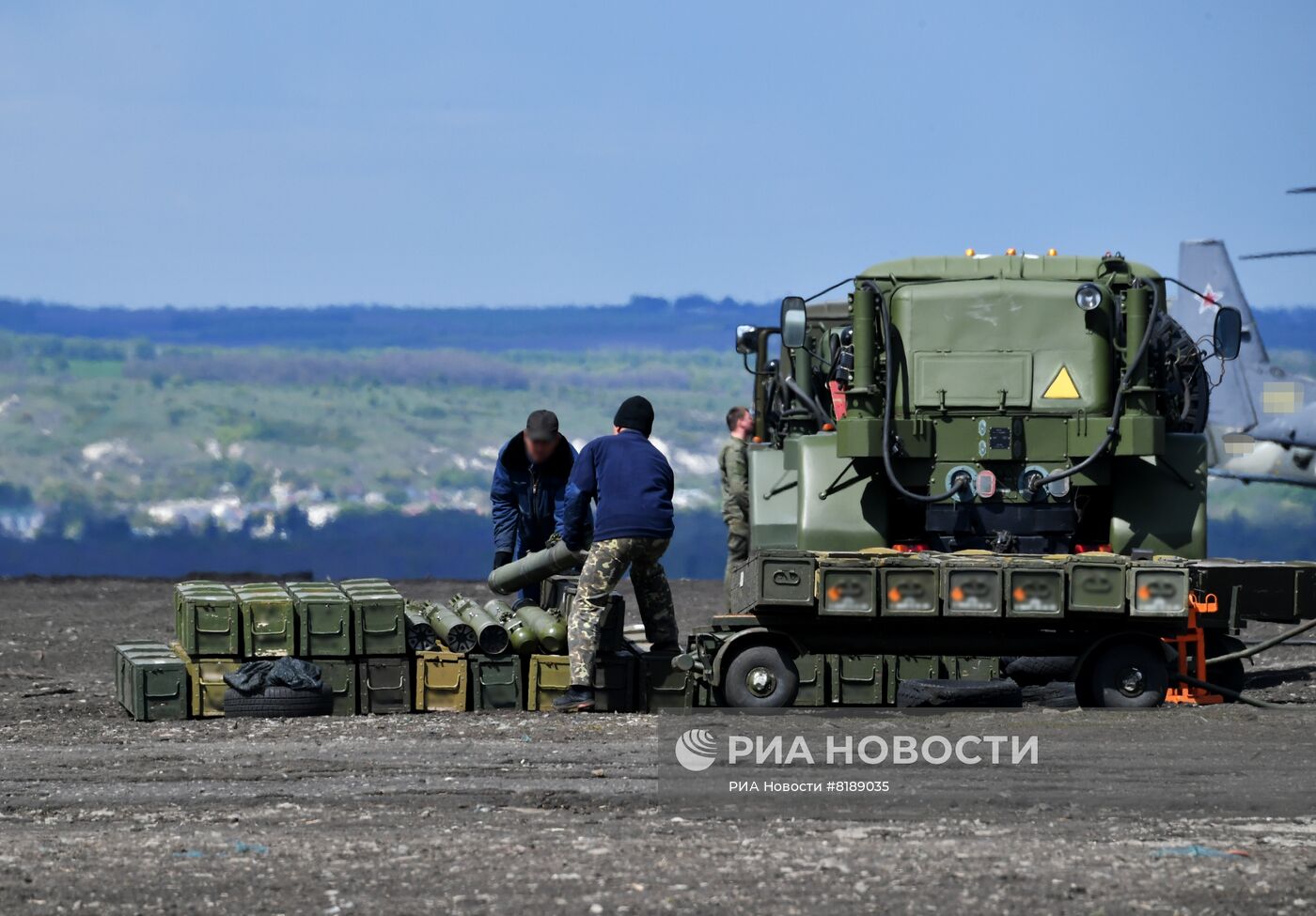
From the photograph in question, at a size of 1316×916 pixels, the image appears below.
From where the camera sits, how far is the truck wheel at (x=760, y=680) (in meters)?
12.7

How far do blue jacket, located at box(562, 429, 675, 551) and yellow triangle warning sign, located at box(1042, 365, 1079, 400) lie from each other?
2.85m

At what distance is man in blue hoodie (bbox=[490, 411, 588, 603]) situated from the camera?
14.5 metres

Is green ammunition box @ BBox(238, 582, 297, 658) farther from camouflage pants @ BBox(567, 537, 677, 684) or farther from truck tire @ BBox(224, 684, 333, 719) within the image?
camouflage pants @ BBox(567, 537, 677, 684)

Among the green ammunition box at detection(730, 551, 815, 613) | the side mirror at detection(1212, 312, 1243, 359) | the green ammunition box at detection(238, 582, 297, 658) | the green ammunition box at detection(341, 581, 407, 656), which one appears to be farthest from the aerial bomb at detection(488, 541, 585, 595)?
the side mirror at detection(1212, 312, 1243, 359)

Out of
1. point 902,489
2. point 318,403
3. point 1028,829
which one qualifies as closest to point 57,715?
point 902,489

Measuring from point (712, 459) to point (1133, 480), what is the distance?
1025 inches

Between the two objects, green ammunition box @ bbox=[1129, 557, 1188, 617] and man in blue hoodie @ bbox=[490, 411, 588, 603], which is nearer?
green ammunition box @ bbox=[1129, 557, 1188, 617]

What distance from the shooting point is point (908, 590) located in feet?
40.3

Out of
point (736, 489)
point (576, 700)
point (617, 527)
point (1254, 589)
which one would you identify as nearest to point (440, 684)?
point (576, 700)

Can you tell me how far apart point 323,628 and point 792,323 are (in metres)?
4.01

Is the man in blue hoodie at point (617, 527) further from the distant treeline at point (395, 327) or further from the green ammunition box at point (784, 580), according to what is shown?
the distant treeline at point (395, 327)

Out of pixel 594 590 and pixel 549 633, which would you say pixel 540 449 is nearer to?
pixel 549 633

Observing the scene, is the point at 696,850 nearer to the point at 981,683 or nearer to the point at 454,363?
the point at 981,683

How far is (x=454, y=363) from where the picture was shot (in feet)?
149
